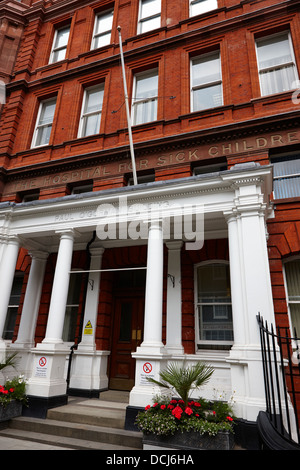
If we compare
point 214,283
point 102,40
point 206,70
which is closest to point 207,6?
point 206,70

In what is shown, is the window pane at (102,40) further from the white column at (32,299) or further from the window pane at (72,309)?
the window pane at (72,309)

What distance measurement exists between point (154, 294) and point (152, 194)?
2.37 metres

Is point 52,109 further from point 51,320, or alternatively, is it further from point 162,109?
point 51,320

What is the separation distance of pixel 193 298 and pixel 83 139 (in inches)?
301

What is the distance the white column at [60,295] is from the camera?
7.14 m

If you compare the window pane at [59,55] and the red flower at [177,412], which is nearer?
the red flower at [177,412]

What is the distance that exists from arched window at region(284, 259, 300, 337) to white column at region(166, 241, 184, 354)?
9.49 feet

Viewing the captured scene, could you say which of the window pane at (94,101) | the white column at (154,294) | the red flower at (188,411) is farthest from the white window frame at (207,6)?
the red flower at (188,411)

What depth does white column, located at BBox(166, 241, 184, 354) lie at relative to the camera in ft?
26.2

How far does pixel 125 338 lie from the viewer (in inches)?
367

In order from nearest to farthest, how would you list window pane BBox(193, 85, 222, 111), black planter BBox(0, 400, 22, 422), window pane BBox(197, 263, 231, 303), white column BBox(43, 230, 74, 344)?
black planter BBox(0, 400, 22, 422), white column BBox(43, 230, 74, 344), window pane BBox(197, 263, 231, 303), window pane BBox(193, 85, 222, 111)

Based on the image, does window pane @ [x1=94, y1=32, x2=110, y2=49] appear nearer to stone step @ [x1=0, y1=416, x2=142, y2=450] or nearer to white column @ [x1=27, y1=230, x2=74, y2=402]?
white column @ [x1=27, y1=230, x2=74, y2=402]

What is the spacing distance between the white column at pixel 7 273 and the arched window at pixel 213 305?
527 centimetres

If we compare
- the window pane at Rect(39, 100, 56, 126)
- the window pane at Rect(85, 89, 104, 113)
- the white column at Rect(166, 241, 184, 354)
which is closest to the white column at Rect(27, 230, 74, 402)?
the white column at Rect(166, 241, 184, 354)
